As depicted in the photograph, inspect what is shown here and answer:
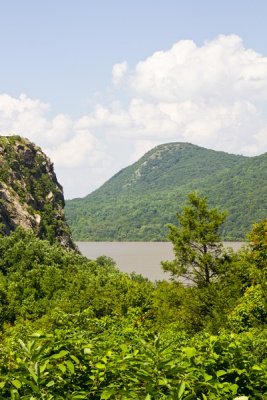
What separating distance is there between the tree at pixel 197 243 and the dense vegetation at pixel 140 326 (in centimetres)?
8

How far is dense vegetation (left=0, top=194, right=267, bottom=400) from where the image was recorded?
15.4ft

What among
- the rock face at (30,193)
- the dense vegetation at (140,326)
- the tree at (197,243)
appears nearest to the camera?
the dense vegetation at (140,326)

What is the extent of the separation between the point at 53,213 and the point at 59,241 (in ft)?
35.8

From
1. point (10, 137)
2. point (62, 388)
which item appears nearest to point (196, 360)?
point (62, 388)

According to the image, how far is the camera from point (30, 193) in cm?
12812

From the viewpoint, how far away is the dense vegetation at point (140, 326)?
4.70m

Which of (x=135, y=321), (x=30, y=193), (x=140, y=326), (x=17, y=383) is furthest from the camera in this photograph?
(x=30, y=193)

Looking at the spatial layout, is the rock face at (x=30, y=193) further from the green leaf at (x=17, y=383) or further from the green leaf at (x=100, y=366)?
the green leaf at (x=17, y=383)

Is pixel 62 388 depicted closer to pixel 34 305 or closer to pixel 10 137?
pixel 34 305

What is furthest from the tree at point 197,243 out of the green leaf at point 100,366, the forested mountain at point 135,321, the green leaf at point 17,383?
the green leaf at point 17,383

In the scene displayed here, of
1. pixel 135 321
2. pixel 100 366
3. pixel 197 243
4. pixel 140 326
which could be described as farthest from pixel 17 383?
pixel 135 321

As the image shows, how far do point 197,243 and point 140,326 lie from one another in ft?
30.9

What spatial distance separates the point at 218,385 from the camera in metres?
4.68

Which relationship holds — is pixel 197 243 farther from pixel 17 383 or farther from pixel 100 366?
pixel 17 383
